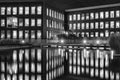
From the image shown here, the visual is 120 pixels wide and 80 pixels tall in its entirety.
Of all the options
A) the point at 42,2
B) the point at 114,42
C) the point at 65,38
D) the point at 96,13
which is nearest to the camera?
the point at 114,42

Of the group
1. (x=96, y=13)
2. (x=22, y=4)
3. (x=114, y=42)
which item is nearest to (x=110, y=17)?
(x=96, y=13)

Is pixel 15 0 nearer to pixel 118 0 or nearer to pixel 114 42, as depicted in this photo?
pixel 118 0

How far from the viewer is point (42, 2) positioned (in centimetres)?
5200

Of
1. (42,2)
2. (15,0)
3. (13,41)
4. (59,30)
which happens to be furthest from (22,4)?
(59,30)

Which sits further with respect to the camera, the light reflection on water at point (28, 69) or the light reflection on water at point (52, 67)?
the light reflection on water at point (52, 67)

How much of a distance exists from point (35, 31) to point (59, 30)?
12801 mm

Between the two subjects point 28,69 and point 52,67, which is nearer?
point 28,69

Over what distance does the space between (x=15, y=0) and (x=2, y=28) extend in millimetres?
9372

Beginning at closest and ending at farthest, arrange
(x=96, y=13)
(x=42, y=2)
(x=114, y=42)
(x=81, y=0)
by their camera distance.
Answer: (x=114, y=42) → (x=81, y=0) → (x=42, y=2) → (x=96, y=13)

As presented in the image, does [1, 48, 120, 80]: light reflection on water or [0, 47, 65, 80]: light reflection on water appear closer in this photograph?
[0, 47, 65, 80]: light reflection on water

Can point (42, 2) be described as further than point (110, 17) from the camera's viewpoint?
No

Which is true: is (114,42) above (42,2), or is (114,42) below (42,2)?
below

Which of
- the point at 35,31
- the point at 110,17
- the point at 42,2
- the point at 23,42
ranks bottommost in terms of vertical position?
the point at 23,42

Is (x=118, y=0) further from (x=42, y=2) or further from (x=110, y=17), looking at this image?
(x=42, y=2)
